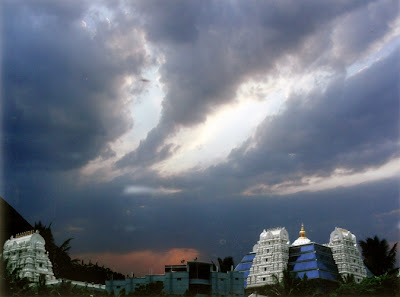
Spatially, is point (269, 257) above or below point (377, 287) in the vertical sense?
above

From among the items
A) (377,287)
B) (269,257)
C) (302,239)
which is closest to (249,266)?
(269,257)

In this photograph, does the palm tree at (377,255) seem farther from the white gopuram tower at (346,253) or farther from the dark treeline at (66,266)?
the dark treeline at (66,266)

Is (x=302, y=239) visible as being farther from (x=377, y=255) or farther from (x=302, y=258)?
(x=377, y=255)

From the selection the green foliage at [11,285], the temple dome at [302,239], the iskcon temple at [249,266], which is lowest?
the green foliage at [11,285]

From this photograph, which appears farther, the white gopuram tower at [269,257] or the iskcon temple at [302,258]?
the white gopuram tower at [269,257]

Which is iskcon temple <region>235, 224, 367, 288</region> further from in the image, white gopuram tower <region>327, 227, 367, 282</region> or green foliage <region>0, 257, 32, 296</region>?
green foliage <region>0, 257, 32, 296</region>

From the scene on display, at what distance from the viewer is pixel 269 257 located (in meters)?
96.9

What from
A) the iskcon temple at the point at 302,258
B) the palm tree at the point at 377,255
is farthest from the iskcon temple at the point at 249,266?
the palm tree at the point at 377,255

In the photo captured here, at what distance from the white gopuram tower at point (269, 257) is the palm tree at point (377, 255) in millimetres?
19686

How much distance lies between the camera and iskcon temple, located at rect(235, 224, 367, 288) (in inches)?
3620

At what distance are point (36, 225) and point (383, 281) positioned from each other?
63.1 metres

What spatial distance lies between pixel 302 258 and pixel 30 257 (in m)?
47.2

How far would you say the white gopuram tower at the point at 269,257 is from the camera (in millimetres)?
94562

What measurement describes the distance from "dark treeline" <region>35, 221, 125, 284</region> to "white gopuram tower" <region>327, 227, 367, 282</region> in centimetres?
3962
